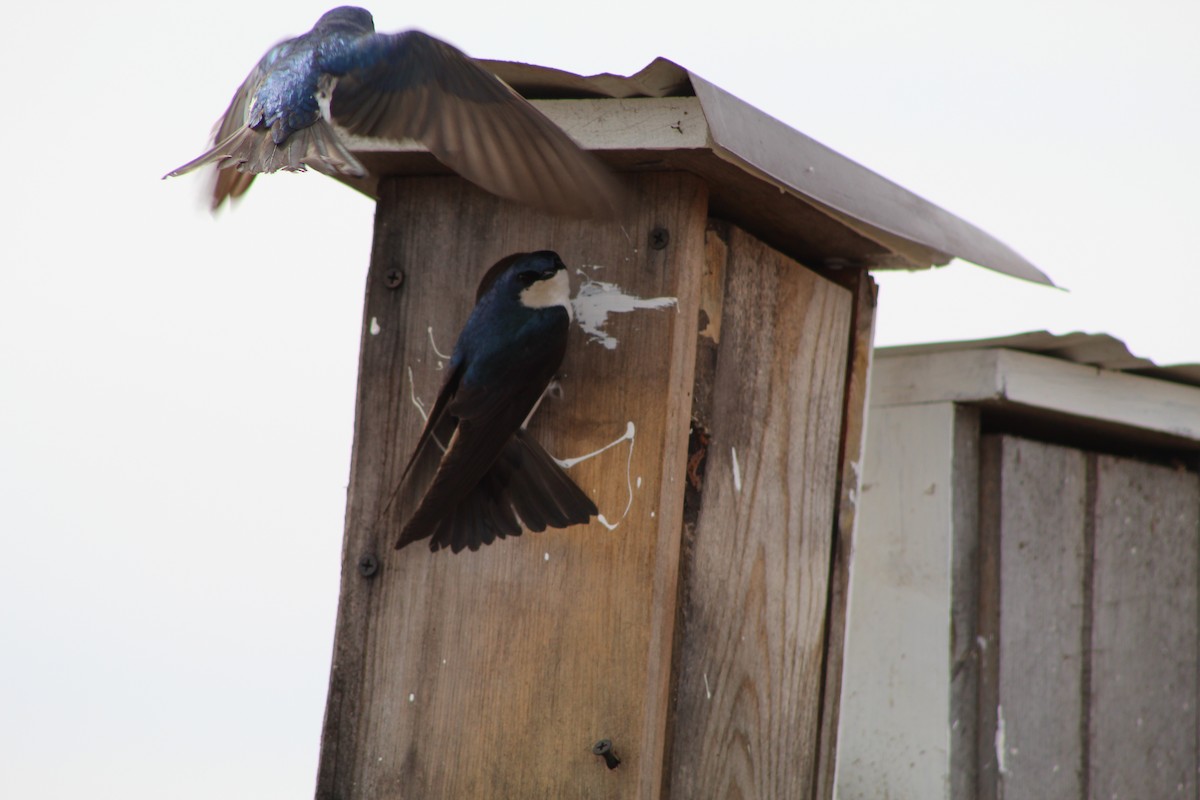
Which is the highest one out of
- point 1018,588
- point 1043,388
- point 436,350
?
point 1043,388

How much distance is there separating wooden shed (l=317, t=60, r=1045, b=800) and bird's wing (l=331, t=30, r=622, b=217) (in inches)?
3.7

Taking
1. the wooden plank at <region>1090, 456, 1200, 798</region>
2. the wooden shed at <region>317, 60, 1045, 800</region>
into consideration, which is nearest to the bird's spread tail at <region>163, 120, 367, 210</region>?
the wooden shed at <region>317, 60, 1045, 800</region>

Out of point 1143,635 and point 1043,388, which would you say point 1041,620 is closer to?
point 1143,635

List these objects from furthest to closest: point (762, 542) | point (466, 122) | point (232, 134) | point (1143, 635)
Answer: point (1143, 635)
point (762, 542)
point (232, 134)
point (466, 122)

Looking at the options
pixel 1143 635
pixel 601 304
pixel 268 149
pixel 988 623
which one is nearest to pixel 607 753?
pixel 601 304

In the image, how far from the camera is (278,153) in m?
2.02

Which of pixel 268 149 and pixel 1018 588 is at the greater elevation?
pixel 268 149

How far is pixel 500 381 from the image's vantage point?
2.06 meters

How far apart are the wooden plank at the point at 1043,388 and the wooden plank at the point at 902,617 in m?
0.05

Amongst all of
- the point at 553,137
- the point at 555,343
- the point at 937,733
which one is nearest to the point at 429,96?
the point at 553,137

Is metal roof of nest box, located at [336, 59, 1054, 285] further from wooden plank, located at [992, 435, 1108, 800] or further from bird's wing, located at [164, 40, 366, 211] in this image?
wooden plank, located at [992, 435, 1108, 800]

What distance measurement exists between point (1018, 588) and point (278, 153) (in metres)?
1.62

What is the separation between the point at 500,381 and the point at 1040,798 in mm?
1444

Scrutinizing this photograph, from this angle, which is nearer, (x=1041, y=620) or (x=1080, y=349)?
(x=1080, y=349)
